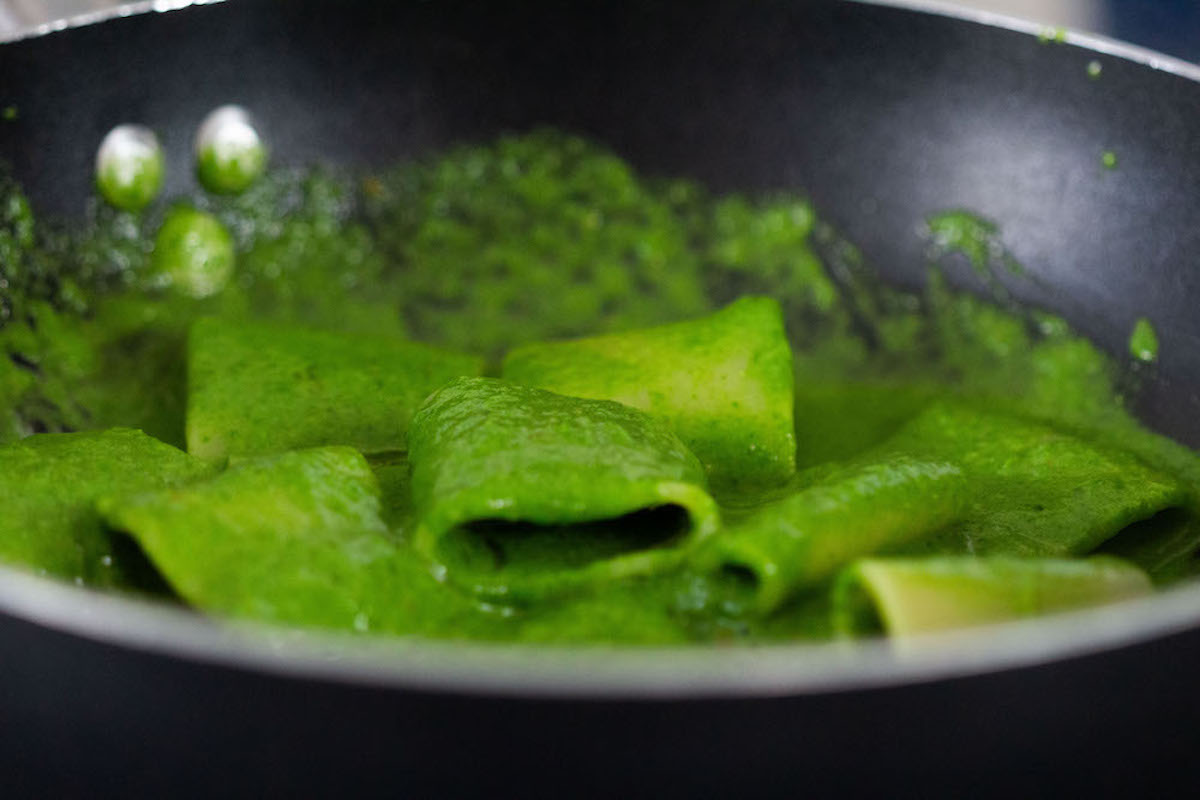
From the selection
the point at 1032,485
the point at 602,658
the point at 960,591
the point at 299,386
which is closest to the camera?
the point at 602,658

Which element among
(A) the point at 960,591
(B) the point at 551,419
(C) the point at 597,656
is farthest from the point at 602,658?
(B) the point at 551,419

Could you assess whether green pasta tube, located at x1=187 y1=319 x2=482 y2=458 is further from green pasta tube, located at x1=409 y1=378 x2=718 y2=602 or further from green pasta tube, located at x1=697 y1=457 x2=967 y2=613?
green pasta tube, located at x1=697 y1=457 x2=967 y2=613

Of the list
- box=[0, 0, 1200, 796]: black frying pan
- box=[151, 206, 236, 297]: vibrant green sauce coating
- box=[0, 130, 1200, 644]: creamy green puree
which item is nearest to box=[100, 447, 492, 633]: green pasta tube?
box=[0, 130, 1200, 644]: creamy green puree

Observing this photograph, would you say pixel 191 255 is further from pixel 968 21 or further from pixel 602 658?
pixel 602 658

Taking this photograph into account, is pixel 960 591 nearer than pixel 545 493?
Yes

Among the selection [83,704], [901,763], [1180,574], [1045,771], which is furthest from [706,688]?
[1180,574]

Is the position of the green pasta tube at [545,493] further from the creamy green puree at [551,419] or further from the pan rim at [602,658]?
the pan rim at [602,658]

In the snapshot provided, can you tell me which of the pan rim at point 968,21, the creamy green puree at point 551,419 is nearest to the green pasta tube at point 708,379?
the creamy green puree at point 551,419

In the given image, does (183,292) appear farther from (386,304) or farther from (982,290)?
(982,290)
